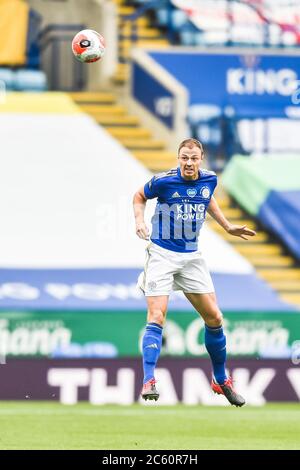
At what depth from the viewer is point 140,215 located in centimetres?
→ 1060

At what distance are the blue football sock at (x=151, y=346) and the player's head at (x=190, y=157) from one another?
44.1 inches

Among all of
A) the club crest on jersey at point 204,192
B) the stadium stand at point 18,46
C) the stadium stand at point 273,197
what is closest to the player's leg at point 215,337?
the club crest on jersey at point 204,192

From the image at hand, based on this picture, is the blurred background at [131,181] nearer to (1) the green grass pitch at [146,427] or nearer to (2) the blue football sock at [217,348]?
(1) the green grass pitch at [146,427]

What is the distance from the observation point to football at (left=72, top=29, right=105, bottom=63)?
12.0 metres

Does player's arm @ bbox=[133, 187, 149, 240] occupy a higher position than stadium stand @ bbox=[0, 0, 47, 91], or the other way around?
stadium stand @ bbox=[0, 0, 47, 91]

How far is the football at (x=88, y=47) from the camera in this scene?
1198cm

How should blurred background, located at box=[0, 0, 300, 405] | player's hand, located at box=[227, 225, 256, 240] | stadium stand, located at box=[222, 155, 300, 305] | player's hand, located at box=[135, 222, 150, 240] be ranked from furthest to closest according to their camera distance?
1. stadium stand, located at box=[222, 155, 300, 305]
2. blurred background, located at box=[0, 0, 300, 405]
3. player's hand, located at box=[227, 225, 256, 240]
4. player's hand, located at box=[135, 222, 150, 240]

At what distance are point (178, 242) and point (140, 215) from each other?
0.52 m

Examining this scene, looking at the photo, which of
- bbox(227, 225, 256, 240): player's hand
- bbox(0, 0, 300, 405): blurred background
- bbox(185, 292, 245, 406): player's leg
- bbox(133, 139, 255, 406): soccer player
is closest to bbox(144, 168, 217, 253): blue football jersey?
bbox(133, 139, 255, 406): soccer player

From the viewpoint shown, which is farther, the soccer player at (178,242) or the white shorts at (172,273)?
the white shorts at (172,273)

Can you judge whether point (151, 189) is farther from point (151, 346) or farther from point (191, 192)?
point (151, 346)

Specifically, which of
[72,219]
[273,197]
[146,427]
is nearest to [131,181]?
[72,219]

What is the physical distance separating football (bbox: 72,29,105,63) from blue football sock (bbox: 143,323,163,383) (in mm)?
2402

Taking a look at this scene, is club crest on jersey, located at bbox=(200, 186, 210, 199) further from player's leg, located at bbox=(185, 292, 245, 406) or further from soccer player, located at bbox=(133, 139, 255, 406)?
player's leg, located at bbox=(185, 292, 245, 406)
